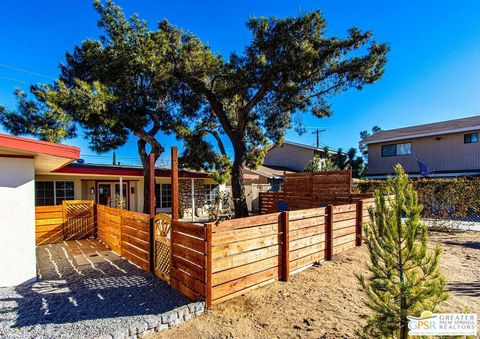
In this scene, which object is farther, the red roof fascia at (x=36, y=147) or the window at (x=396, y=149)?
the window at (x=396, y=149)

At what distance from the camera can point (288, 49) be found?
1052cm

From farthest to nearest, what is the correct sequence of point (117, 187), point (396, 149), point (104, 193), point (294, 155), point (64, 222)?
1. point (294, 155)
2. point (396, 149)
3. point (117, 187)
4. point (104, 193)
5. point (64, 222)

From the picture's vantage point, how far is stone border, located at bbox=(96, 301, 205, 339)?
296 cm

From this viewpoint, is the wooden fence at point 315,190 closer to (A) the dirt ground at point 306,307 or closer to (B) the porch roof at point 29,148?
(A) the dirt ground at point 306,307

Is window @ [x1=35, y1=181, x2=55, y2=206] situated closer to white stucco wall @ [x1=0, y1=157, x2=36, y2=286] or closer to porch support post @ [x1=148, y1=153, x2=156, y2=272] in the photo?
white stucco wall @ [x1=0, y1=157, x2=36, y2=286]

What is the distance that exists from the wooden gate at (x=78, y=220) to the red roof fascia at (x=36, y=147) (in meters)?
4.51

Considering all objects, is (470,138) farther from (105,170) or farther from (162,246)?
(105,170)

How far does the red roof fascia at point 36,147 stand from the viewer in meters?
4.05

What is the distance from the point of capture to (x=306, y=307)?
3.78 metres

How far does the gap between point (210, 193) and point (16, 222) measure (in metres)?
11.7

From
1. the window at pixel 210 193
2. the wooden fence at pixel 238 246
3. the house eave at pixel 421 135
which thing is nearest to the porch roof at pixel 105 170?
the window at pixel 210 193

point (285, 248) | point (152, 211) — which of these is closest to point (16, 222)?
point (152, 211)

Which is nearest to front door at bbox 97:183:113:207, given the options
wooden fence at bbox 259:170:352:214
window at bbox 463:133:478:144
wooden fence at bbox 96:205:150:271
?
wooden fence at bbox 96:205:150:271

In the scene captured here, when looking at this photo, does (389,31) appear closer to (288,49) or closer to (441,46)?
(441,46)
